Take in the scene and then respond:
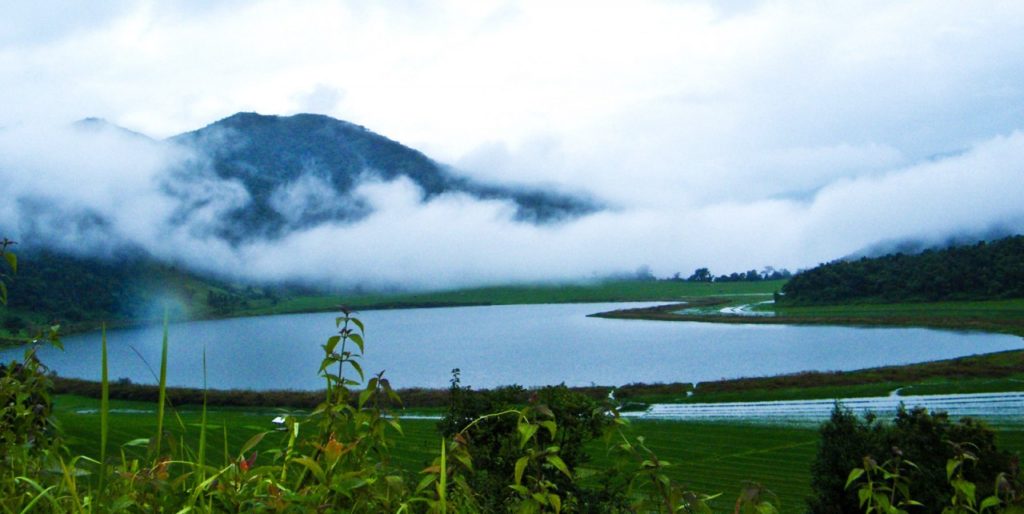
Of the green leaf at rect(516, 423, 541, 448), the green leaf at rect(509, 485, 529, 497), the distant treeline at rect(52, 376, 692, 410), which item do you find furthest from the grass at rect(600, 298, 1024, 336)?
the green leaf at rect(516, 423, 541, 448)

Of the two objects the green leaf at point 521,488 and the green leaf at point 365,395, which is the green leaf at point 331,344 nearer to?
the green leaf at point 365,395

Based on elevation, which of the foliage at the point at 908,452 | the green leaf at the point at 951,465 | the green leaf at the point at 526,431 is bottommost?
the foliage at the point at 908,452

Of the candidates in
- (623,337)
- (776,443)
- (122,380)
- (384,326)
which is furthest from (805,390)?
(384,326)

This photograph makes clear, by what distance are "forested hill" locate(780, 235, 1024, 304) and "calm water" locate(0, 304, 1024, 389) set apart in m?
47.3

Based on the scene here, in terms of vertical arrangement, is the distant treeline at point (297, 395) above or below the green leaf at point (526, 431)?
below

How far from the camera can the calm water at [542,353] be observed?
231 feet

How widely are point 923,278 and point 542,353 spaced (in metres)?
92.3

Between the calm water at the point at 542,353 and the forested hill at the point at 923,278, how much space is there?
4729 cm

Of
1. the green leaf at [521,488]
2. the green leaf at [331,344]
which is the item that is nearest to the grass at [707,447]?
the green leaf at [521,488]

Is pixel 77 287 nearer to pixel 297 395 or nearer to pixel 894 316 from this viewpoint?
pixel 297 395

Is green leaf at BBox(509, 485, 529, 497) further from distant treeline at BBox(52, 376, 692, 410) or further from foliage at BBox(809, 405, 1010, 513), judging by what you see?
distant treeline at BBox(52, 376, 692, 410)

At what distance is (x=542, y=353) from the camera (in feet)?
285

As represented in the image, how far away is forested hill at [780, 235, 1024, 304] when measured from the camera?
13625cm

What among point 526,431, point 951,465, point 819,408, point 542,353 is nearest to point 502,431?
point 951,465
